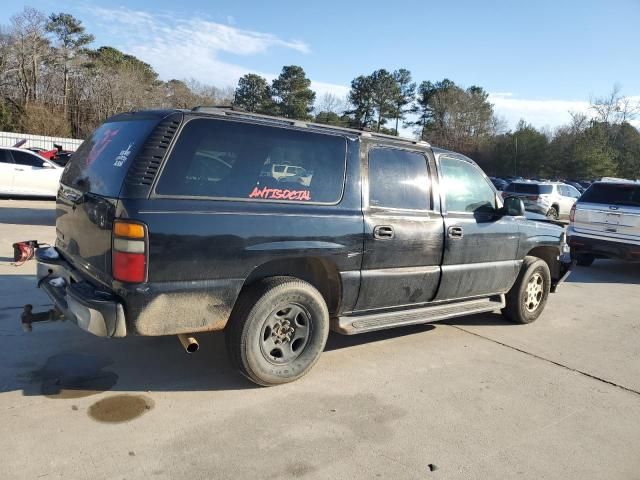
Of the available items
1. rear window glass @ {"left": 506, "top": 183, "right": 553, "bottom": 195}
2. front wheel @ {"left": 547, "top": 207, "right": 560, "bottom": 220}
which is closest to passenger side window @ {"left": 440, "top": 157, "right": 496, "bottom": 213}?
front wheel @ {"left": 547, "top": 207, "right": 560, "bottom": 220}

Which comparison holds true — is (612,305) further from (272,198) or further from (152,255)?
(152,255)

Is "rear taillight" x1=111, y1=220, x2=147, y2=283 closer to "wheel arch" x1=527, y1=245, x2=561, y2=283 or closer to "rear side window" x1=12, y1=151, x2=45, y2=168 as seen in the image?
"wheel arch" x1=527, y1=245, x2=561, y2=283

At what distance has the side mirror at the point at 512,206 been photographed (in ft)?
17.3

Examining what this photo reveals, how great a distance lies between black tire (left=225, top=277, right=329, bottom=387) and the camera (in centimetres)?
357

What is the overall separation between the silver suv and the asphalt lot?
15.3 metres

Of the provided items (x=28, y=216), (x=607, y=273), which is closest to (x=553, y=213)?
(x=607, y=273)

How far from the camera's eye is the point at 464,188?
5066 mm

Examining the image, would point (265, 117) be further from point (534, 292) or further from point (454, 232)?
point (534, 292)

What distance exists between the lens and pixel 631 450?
10.9ft

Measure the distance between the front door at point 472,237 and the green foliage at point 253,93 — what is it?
165 ft

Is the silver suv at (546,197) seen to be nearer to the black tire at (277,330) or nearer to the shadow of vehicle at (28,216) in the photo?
the shadow of vehicle at (28,216)

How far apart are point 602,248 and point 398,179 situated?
6.84 metres

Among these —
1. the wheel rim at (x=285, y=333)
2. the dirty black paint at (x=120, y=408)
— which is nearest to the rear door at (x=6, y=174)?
the dirty black paint at (x=120, y=408)

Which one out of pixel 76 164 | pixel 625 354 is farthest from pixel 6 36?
pixel 625 354
